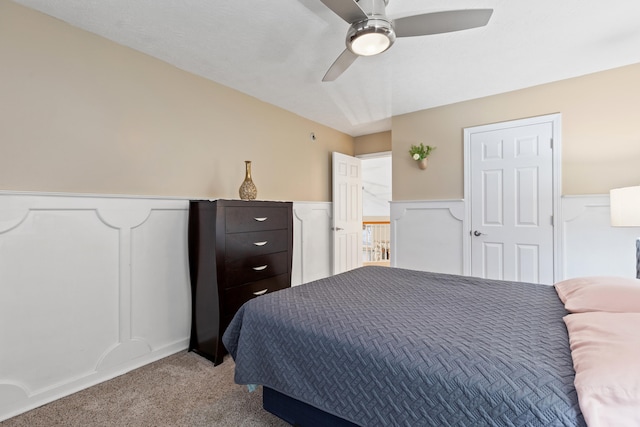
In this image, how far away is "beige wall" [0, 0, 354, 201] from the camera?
1792mm

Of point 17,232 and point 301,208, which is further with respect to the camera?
point 301,208

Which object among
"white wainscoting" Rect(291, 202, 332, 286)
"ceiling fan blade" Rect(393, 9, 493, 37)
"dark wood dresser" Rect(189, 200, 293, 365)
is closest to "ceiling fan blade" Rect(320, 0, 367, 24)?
"ceiling fan blade" Rect(393, 9, 493, 37)

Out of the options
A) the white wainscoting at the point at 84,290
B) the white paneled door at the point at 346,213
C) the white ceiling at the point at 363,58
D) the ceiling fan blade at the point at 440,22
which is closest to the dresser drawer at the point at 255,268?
the white wainscoting at the point at 84,290

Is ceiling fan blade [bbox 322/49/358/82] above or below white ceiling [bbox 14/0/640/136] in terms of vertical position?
below

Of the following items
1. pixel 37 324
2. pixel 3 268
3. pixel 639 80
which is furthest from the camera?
pixel 639 80

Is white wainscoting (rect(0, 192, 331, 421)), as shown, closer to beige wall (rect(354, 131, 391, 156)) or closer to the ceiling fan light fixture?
the ceiling fan light fixture

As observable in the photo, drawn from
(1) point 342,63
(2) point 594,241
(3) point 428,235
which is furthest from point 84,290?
(2) point 594,241

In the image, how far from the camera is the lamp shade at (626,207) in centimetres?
191

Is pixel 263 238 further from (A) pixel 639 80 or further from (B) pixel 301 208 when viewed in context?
(A) pixel 639 80

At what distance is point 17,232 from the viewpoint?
1.75 metres

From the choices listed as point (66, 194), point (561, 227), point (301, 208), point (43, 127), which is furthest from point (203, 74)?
point (561, 227)

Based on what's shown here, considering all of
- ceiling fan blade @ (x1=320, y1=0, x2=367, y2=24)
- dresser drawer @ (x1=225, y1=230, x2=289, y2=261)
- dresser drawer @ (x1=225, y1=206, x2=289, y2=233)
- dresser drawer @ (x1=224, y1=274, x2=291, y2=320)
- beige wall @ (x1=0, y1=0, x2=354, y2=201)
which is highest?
ceiling fan blade @ (x1=320, y1=0, x2=367, y2=24)

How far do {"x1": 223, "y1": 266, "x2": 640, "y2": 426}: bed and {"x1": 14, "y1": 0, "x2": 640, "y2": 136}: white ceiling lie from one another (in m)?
1.74

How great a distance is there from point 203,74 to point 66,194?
4.92 ft
